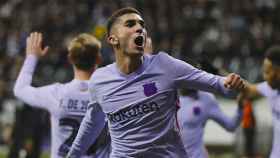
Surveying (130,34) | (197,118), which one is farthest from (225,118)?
(130,34)

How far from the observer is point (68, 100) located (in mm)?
6328

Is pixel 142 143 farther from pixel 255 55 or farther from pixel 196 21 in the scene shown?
pixel 196 21

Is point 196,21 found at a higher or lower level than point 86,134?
lower

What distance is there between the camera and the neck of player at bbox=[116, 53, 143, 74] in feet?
17.5

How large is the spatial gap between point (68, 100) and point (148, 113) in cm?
130

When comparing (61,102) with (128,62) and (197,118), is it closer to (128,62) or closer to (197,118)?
(128,62)

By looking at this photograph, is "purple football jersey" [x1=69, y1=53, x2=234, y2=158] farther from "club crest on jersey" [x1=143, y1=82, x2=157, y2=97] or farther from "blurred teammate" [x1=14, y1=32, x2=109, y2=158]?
"blurred teammate" [x1=14, y1=32, x2=109, y2=158]

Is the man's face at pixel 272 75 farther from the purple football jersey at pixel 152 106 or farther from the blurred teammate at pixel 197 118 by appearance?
the purple football jersey at pixel 152 106

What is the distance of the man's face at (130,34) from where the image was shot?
17.2ft

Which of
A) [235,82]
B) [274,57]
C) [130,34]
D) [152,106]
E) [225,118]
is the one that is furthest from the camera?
[225,118]

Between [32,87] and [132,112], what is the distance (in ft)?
5.19

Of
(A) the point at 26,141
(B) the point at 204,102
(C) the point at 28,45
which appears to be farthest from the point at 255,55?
(C) the point at 28,45

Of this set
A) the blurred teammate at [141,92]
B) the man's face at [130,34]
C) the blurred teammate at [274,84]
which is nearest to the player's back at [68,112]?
the blurred teammate at [141,92]

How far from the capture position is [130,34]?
5309 millimetres
